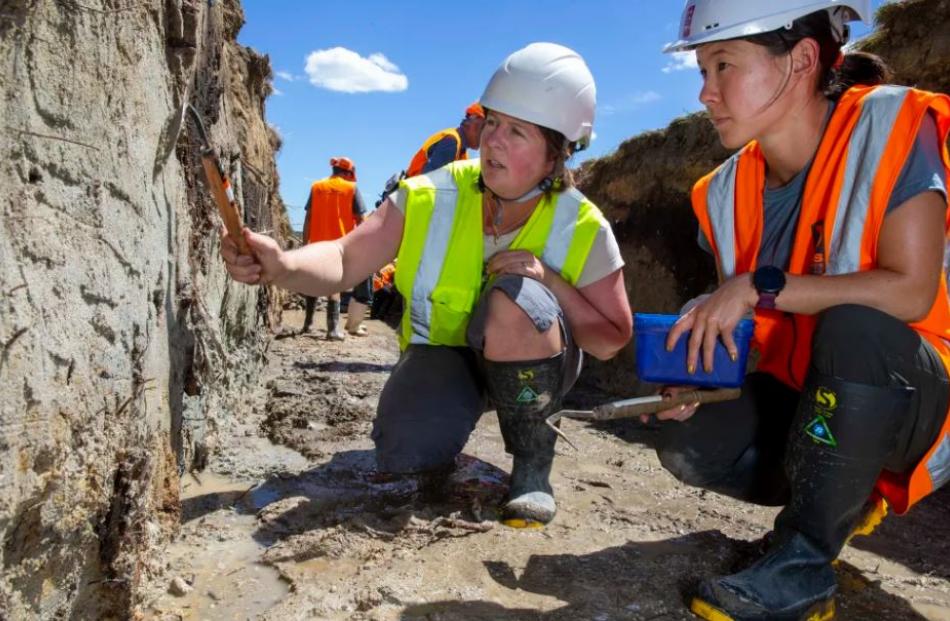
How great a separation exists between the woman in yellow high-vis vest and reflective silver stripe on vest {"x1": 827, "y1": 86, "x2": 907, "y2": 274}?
0.78 meters

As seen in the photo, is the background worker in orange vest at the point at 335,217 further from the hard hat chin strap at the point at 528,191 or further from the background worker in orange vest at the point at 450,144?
the hard hat chin strap at the point at 528,191

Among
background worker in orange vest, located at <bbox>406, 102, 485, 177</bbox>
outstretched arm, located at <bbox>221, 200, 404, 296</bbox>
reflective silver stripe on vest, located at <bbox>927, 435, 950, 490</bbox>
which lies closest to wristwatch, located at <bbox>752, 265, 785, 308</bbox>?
reflective silver stripe on vest, located at <bbox>927, 435, 950, 490</bbox>

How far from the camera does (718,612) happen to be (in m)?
1.63

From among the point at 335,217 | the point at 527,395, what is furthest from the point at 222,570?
the point at 335,217

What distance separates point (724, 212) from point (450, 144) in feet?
8.57

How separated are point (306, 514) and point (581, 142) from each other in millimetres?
1532

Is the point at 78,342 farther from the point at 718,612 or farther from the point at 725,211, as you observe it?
the point at 725,211

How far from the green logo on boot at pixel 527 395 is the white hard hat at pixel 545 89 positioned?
0.85 metres

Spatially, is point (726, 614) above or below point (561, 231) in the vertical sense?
below

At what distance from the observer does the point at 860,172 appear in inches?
69.0

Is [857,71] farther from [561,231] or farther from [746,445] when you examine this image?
[746,445]

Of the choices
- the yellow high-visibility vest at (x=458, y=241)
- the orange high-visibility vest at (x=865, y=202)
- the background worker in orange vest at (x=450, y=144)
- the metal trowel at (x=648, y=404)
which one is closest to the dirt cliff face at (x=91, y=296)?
the yellow high-visibility vest at (x=458, y=241)

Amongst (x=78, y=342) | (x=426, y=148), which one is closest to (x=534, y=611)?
(x=78, y=342)

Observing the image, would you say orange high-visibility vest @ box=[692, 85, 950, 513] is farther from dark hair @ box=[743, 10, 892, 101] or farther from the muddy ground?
the muddy ground
